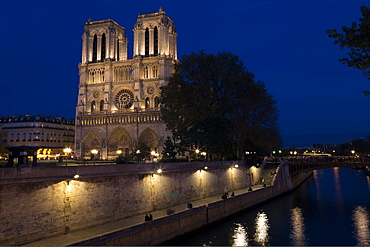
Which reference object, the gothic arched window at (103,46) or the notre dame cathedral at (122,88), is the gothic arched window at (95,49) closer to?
the notre dame cathedral at (122,88)

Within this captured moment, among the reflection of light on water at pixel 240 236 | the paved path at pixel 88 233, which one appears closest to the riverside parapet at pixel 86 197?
the paved path at pixel 88 233

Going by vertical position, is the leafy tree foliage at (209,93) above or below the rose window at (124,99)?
below

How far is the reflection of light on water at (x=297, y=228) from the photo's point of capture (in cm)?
2230

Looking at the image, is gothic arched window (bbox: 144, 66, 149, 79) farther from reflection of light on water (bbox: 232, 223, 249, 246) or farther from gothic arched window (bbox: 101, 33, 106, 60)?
reflection of light on water (bbox: 232, 223, 249, 246)

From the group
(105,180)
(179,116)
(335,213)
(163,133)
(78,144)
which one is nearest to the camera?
(105,180)

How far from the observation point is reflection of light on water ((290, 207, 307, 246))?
73.2ft

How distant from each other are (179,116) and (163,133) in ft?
82.0

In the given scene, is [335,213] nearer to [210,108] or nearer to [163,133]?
[210,108]

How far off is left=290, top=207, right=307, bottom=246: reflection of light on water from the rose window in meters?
51.6

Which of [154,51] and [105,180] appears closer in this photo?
[105,180]

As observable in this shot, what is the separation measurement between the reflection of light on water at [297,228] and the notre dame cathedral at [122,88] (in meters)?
42.5

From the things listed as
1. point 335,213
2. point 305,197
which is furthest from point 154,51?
point 335,213

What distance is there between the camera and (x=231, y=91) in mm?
44500

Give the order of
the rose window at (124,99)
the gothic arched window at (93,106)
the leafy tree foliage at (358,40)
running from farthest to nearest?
the gothic arched window at (93,106), the rose window at (124,99), the leafy tree foliage at (358,40)
